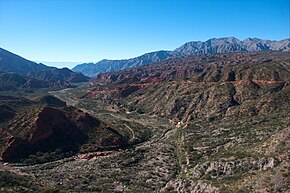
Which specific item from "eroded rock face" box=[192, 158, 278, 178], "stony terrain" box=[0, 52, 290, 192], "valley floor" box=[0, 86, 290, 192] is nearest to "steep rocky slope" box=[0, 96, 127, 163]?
"stony terrain" box=[0, 52, 290, 192]

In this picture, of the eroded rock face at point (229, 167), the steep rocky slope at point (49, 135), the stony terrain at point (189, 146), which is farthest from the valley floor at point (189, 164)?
the steep rocky slope at point (49, 135)

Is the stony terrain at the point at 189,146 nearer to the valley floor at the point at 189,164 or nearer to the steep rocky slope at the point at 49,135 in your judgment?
the valley floor at the point at 189,164

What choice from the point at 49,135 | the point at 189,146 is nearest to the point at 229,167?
the point at 189,146

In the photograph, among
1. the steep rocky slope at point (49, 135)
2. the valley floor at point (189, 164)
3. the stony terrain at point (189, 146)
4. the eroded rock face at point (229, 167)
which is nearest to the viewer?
the valley floor at point (189, 164)

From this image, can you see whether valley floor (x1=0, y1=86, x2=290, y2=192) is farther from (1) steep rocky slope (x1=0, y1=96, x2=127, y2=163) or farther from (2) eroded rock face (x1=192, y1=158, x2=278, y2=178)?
(1) steep rocky slope (x1=0, y1=96, x2=127, y2=163)

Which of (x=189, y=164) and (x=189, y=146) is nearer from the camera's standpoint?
(x=189, y=164)

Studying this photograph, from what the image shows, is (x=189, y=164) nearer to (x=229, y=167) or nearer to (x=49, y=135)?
(x=229, y=167)

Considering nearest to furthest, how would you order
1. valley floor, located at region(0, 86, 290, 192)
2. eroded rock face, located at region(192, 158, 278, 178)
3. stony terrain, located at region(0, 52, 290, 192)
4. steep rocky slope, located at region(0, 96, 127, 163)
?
valley floor, located at region(0, 86, 290, 192) < eroded rock face, located at region(192, 158, 278, 178) < stony terrain, located at region(0, 52, 290, 192) < steep rocky slope, located at region(0, 96, 127, 163)

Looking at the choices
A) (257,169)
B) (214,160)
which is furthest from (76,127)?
(257,169)

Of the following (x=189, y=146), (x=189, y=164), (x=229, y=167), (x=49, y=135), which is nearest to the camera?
(x=229, y=167)
